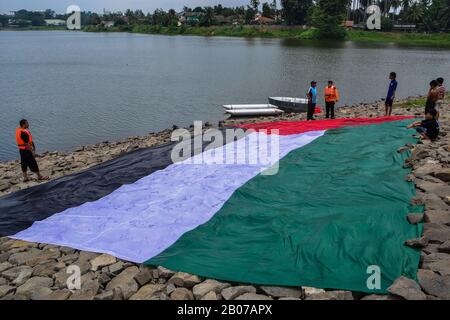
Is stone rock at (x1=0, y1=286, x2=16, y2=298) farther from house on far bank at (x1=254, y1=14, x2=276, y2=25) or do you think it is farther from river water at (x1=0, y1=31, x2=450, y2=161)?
house on far bank at (x1=254, y1=14, x2=276, y2=25)

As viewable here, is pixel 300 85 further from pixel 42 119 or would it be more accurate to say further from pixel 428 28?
pixel 428 28

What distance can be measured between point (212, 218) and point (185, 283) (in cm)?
245

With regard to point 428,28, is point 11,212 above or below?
below

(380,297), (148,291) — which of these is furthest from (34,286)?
(380,297)

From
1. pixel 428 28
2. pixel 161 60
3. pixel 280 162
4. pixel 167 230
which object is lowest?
pixel 167 230

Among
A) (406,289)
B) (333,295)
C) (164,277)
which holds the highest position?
(406,289)

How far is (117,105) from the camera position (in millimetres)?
36938

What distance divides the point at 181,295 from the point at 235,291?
936mm

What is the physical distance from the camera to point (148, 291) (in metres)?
7.38

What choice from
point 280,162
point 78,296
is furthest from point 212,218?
point 280,162

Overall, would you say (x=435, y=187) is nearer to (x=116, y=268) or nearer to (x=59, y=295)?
(x=116, y=268)

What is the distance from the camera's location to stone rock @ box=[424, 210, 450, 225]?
8.33 m

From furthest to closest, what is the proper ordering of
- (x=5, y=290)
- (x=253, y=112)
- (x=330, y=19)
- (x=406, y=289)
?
(x=330, y=19) < (x=253, y=112) < (x=5, y=290) < (x=406, y=289)
